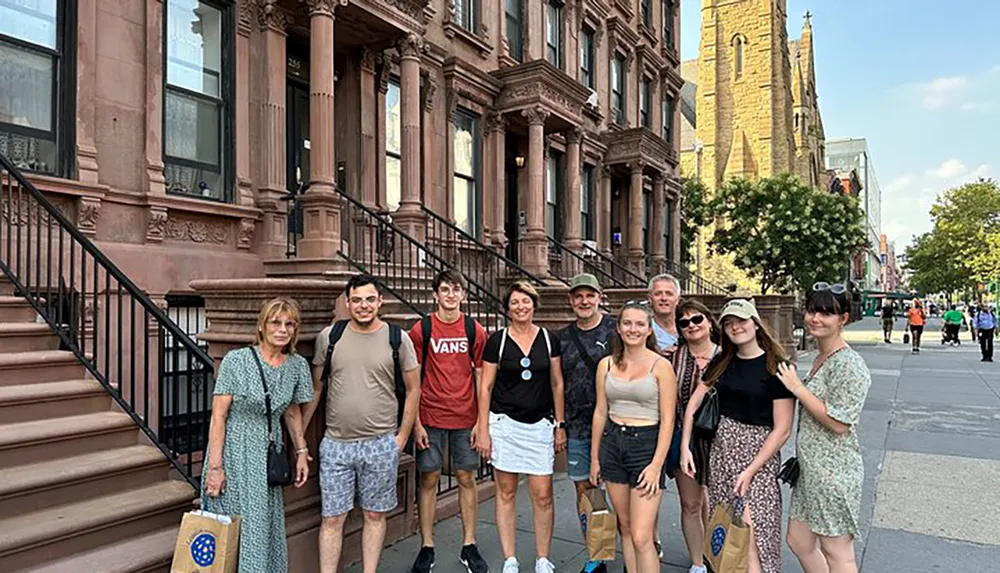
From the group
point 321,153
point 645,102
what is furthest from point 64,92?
point 645,102

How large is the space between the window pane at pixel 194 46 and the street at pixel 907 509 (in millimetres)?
6158

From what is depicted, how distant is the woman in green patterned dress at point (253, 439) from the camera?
11.1 ft

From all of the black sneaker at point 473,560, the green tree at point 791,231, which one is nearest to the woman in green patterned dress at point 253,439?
the black sneaker at point 473,560

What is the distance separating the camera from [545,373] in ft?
14.0

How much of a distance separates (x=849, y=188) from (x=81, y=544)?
3645 inches

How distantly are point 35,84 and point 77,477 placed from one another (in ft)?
15.0

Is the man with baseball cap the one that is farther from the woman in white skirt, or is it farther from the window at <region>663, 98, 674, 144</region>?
the window at <region>663, 98, 674, 144</region>

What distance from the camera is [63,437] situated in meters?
4.23

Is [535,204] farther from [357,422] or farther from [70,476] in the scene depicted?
[70,476]

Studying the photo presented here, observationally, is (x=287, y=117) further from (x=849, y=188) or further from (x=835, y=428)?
(x=849, y=188)

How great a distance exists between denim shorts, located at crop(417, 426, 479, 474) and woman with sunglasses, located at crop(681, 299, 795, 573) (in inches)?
64.1

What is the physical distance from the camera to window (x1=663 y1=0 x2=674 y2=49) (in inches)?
874

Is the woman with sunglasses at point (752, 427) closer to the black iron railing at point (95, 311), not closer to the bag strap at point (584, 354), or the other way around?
the bag strap at point (584, 354)

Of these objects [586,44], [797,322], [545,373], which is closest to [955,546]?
[545,373]
